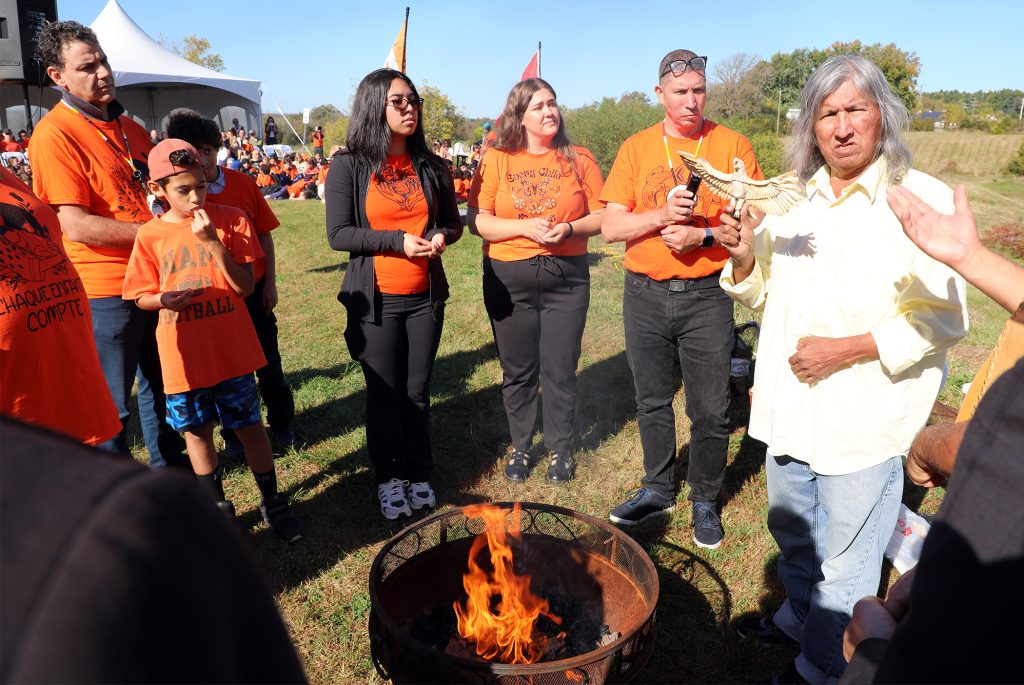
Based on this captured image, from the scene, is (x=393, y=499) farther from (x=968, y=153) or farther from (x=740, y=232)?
(x=968, y=153)

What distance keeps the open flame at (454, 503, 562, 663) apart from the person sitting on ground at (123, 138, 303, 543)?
4.72 ft

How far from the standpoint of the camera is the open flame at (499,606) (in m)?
2.44

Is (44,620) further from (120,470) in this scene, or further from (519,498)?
(519,498)

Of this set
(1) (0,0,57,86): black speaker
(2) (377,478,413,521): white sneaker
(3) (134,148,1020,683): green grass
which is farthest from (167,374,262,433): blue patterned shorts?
(1) (0,0,57,86): black speaker

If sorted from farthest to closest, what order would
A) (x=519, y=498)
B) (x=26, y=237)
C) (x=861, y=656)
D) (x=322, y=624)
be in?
(x=519, y=498)
(x=322, y=624)
(x=26, y=237)
(x=861, y=656)

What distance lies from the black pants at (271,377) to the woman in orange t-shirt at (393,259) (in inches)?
44.0

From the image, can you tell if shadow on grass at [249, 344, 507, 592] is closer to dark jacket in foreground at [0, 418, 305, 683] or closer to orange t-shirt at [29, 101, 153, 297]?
orange t-shirt at [29, 101, 153, 297]

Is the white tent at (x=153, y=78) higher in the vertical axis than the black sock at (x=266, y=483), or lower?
higher

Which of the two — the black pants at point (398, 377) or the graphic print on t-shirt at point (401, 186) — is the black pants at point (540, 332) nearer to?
the black pants at point (398, 377)

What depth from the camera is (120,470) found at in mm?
542

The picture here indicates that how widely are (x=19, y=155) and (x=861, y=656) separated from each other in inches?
803

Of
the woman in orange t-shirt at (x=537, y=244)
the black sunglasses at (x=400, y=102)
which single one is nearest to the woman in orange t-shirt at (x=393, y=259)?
the black sunglasses at (x=400, y=102)

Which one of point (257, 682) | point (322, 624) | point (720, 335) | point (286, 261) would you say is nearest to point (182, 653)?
point (257, 682)

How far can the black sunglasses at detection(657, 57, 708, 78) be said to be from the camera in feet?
10.5
